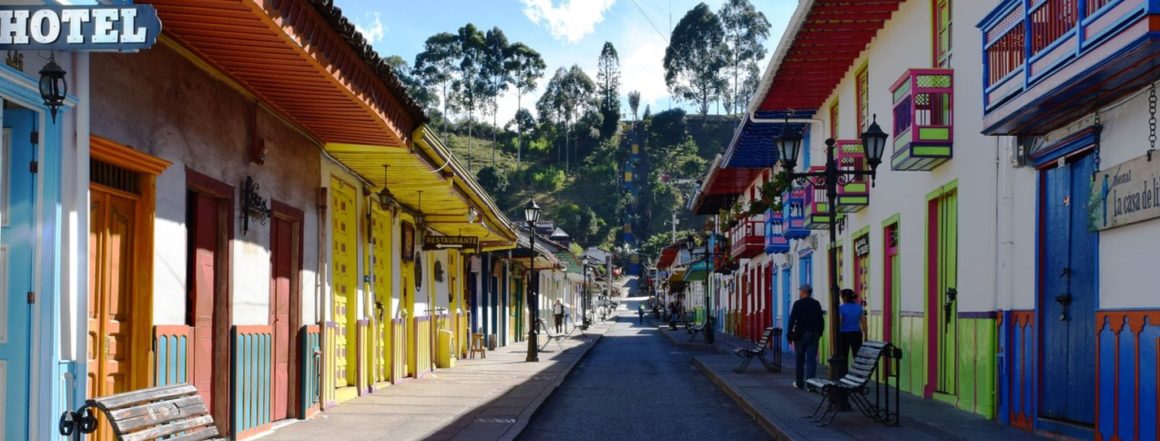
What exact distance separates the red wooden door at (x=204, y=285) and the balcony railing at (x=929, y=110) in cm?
793

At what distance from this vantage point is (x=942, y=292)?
1485cm

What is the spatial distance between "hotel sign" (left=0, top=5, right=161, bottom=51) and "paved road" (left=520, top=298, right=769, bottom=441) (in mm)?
7014

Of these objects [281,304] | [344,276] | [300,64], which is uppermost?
[300,64]

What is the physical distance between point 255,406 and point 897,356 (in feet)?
20.2

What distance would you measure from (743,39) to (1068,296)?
9571 cm

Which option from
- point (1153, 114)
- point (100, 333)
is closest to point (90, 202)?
point (100, 333)

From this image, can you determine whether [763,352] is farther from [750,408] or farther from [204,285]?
[204,285]

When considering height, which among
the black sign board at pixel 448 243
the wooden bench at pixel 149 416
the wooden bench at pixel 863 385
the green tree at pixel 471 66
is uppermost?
the green tree at pixel 471 66

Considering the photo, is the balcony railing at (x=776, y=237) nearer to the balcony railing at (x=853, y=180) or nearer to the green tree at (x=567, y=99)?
the balcony railing at (x=853, y=180)

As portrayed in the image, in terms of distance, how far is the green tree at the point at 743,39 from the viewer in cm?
10238

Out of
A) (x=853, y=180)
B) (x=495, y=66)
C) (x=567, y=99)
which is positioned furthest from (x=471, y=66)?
(x=853, y=180)

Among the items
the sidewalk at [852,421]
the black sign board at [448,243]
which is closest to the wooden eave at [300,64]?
the sidewalk at [852,421]

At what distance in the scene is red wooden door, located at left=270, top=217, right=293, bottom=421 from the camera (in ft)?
38.9

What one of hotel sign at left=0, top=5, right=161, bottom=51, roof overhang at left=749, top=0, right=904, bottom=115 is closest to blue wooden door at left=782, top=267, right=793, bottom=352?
roof overhang at left=749, top=0, right=904, bottom=115
